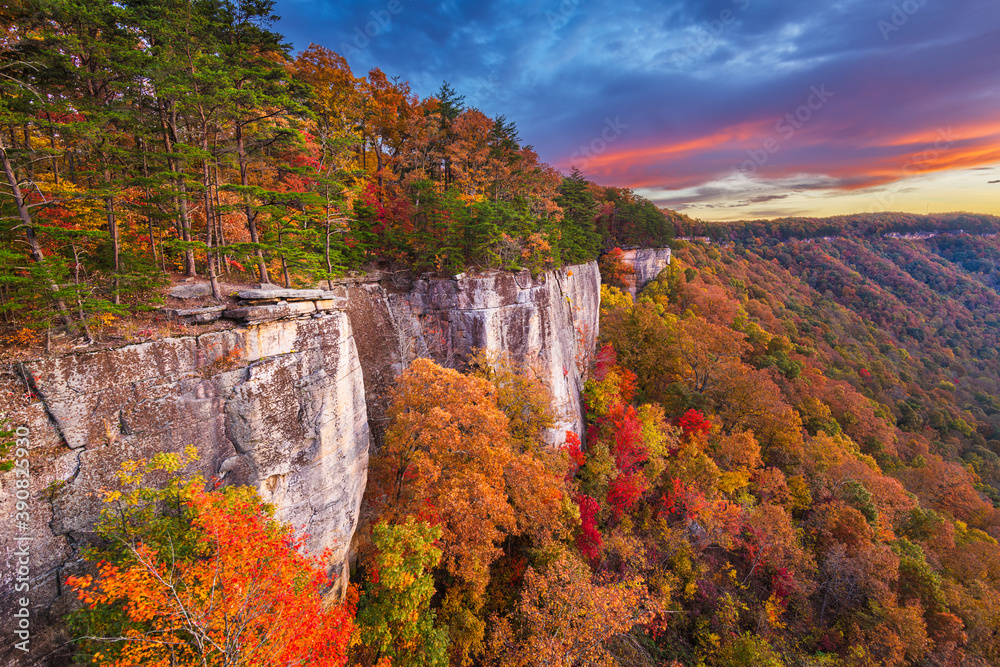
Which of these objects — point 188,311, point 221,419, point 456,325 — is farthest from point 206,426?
point 456,325

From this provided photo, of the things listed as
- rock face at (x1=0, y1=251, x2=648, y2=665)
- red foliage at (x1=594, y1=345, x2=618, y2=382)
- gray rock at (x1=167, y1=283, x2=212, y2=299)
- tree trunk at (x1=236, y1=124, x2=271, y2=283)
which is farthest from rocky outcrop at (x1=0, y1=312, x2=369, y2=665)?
red foliage at (x1=594, y1=345, x2=618, y2=382)

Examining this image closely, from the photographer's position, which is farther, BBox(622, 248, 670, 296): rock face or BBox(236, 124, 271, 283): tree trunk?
BBox(622, 248, 670, 296): rock face

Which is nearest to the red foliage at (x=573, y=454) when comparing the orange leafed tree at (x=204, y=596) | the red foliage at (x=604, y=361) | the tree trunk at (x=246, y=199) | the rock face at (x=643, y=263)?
the red foliage at (x=604, y=361)

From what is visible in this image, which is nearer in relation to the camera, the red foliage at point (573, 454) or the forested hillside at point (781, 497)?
the forested hillside at point (781, 497)

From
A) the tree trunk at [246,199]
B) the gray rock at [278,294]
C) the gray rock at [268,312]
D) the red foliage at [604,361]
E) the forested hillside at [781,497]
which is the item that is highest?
the tree trunk at [246,199]

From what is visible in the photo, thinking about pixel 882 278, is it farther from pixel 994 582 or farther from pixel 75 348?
pixel 75 348

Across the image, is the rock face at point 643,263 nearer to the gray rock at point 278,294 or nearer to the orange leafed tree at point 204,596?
the gray rock at point 278,294

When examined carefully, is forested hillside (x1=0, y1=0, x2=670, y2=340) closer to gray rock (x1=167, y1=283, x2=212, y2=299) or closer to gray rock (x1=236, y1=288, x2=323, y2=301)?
gray rock (x1=167, y1=283, x2=212, y2=299)
